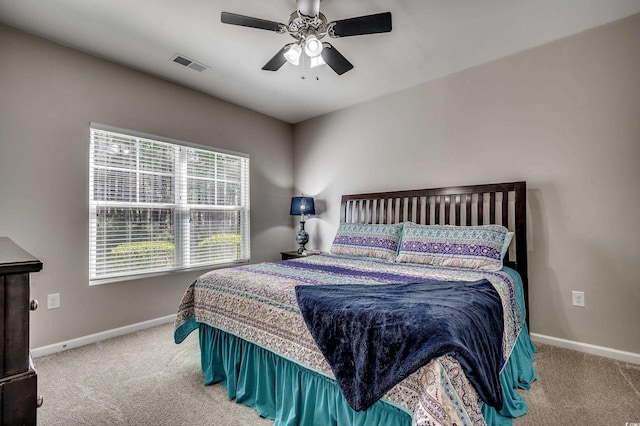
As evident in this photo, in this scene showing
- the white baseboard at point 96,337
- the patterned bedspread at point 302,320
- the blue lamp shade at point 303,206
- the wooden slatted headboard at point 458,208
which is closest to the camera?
the patterned bedspread at point 302,320

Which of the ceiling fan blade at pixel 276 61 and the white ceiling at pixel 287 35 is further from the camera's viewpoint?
the ceiling fan blade at pixel 276 61

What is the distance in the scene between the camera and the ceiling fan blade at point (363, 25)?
191 cm

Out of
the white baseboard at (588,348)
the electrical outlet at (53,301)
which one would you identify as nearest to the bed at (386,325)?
the white baseboard at (588,348)

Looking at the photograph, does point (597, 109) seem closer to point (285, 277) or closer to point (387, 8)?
point (387, 8)

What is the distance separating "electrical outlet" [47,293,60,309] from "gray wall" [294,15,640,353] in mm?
3646

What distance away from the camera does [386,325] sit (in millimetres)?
1216

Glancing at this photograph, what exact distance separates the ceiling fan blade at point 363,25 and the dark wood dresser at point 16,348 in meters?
2.03

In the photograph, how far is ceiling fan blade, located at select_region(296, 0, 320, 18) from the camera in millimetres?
1955

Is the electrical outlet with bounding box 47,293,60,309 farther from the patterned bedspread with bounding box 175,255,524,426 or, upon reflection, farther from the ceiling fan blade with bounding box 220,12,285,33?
the ceiling fan blade with bounding box 220,12,285,33

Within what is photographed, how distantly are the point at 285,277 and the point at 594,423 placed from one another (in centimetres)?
190

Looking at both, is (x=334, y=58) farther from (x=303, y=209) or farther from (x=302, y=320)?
(x=303, y=209)

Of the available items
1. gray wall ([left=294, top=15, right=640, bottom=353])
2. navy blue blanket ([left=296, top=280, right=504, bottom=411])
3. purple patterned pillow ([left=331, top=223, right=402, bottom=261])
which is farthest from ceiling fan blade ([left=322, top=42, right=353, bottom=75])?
navy blue blanket ([left=296, top=280, right=504, bottom=411])

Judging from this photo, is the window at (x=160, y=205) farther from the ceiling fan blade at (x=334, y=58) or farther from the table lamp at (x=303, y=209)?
the ceiling fan blade at (x=334, y=58)

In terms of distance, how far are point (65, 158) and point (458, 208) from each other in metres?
3.73
